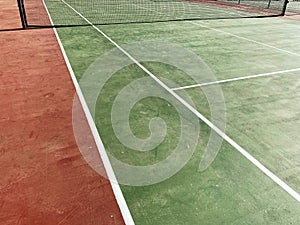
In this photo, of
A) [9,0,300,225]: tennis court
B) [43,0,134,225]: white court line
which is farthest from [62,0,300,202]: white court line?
[43,0,134,225]: white court line

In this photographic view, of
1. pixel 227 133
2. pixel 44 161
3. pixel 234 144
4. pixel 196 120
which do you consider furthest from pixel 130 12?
pixel 44 161

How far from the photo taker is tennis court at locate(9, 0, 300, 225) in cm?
318

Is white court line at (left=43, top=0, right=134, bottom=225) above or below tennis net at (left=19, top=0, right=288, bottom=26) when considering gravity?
below

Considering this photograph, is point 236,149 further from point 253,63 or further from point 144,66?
point 253,63

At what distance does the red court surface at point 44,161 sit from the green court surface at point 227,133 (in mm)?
441

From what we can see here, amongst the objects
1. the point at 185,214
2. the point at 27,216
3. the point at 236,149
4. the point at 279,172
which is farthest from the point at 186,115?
the point at 27,216

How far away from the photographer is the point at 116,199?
3162 millimetres

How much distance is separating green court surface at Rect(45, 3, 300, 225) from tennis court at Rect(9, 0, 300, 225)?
15mm

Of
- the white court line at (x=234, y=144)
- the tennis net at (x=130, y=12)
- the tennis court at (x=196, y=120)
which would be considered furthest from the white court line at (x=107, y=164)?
the tennis net at (x=130, y=12)

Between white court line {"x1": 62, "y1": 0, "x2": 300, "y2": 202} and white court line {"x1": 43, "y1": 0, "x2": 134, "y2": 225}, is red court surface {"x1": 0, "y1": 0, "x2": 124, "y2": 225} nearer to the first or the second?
white court line {"x1": 43, "y1": 0, "x2": 134, "y2": 225}

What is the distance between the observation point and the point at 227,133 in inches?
174

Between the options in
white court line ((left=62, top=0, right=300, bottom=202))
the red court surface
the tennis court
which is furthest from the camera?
white court line ((left=62, top=0, right=300, bottom=202))

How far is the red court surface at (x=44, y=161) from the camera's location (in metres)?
2.97

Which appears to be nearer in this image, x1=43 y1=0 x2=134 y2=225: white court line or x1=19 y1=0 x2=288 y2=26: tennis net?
x1=43 y1=0 x2=134 y2=225: white court line
